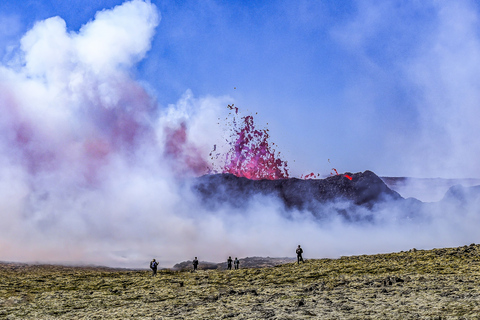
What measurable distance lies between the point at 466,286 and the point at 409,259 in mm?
17072

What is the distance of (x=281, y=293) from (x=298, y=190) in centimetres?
14405

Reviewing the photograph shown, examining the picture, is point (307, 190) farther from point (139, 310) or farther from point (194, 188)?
point (139, 310)

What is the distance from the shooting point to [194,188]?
573 ft

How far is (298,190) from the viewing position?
17038 cm

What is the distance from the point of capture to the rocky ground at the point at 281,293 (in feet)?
69.3

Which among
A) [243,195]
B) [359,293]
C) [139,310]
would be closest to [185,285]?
[139,310]

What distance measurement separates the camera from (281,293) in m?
27.8

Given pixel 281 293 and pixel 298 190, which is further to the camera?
pixel 298 190

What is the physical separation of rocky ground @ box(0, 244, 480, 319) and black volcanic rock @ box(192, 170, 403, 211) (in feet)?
395

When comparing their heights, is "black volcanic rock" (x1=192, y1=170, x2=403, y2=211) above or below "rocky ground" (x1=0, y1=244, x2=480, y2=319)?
above

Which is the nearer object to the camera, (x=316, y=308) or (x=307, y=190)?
(x=316, y=308)

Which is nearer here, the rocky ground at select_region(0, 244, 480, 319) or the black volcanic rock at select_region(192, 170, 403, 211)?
the rocky ground at select_region(0, 244, 480, 319)

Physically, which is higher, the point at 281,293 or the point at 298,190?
the point at 298,190

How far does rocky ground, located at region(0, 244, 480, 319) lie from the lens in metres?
21.1
